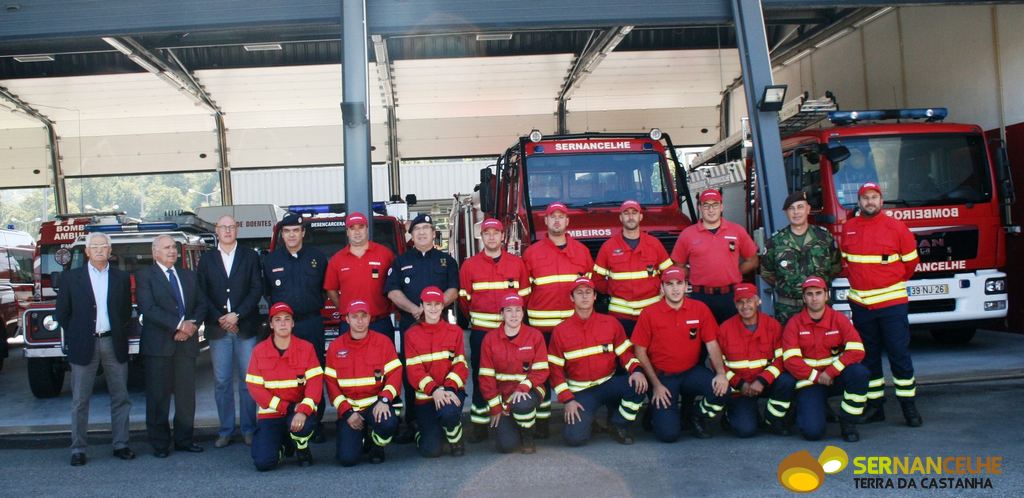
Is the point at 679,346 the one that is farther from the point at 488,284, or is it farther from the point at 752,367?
the point at 488,284

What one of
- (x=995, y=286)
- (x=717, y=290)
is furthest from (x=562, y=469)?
(x=995, y=286)

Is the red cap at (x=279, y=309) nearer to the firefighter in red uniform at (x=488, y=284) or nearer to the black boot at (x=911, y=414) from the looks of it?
the firefighter in red uniform at (x=488, y=284)

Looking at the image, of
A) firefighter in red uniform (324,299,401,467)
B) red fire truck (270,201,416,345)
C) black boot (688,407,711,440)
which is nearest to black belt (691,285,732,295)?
black boot (688,407,711,440)

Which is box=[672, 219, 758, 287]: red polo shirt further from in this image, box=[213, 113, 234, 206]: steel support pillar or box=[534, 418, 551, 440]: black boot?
box=[213, 113, 234, 206]: steel support pillar

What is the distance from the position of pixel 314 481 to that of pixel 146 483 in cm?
113

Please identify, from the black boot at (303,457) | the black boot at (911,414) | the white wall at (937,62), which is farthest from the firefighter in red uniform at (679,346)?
the white wall at (937,62)

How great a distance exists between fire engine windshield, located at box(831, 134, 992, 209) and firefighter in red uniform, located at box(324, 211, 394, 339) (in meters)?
5.10

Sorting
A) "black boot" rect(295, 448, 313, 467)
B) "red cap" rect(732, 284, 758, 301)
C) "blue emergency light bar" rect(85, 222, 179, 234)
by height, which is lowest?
"black boot" rect(295, 448, 313, 467)

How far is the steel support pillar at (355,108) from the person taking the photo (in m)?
8.52

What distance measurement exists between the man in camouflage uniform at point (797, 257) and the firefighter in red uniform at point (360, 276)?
3.05m

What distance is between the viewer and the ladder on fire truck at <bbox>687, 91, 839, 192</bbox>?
1042 centimetres

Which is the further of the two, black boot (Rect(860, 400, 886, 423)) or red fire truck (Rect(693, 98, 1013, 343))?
red fire truck (Rect(693, 98, 1013, 343))

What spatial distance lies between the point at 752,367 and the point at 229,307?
3984 millimetres

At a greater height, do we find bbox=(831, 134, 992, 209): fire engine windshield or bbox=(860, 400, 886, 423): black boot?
bbox=(831, 134, 992, 209): fire engine windshield
